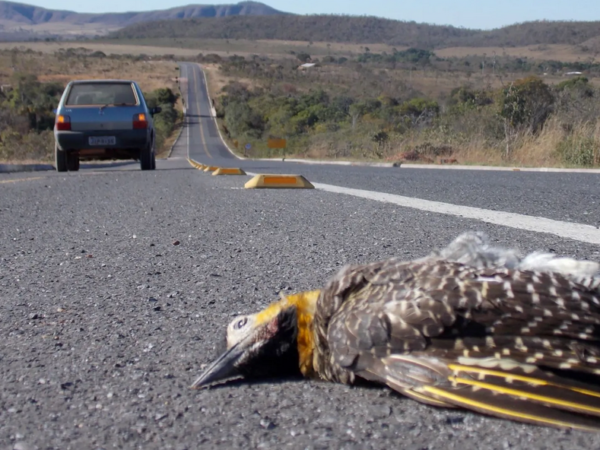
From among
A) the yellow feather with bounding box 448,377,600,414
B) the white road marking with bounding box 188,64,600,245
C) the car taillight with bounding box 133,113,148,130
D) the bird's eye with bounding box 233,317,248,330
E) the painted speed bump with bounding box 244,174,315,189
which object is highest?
the yellow feather with bounding box 448,377,600,414

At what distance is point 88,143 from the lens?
11.3 m

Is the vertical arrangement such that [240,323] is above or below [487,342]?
below

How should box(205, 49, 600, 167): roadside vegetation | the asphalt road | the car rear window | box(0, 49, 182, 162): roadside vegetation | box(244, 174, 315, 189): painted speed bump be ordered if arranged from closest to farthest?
the asphalt road → box(244, 174, 315, 189): painted speed bump → the car rear window → box(205, 49, 600, 167): roadside vegetation → box(0, 49, 182, 162): roadside vegetation

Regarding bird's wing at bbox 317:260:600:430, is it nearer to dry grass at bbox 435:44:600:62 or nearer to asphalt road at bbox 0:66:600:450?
asphalt road at bbox 0:66:600:450

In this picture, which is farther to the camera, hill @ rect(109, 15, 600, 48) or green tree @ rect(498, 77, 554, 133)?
hill @ rect(109, 15, 600, 48)

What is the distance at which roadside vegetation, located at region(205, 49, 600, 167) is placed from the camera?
15.3 m

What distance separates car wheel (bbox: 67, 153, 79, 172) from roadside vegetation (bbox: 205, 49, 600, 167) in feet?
27.1

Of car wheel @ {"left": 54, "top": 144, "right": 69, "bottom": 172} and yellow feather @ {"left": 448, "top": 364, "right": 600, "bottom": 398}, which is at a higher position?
yellow feather @ {"left": 448, "top": 364, "right": 600, "bottom": 398}

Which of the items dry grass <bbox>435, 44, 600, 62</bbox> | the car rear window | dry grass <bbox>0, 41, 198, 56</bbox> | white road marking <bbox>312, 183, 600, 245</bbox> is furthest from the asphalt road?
dry grass <bbox>0, 41, 198, 56</bbox>

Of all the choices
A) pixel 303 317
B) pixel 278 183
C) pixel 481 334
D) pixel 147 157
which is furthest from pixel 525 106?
pixel 481 334

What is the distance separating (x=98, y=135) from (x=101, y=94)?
0.84 meters

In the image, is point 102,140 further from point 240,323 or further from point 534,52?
point 534,52

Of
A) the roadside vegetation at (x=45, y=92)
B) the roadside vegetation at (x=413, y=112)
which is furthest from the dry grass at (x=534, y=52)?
the roadside vegetation at (x=45, y=92)

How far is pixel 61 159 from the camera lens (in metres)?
12.0
